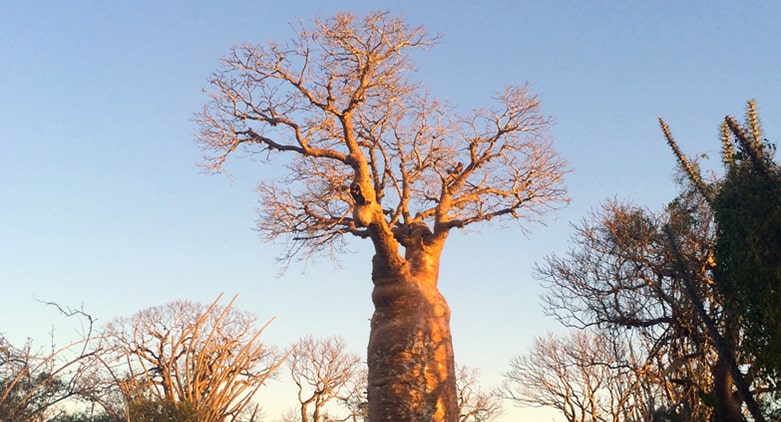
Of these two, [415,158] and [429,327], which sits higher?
[415,158]

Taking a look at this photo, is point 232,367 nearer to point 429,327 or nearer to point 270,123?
point 429,327

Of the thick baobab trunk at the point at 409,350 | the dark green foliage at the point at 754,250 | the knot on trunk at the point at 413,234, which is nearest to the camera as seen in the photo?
the thick baobab trunk at the point at 409,350

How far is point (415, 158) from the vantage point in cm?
1091

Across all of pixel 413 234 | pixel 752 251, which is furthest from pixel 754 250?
pixel 413 234

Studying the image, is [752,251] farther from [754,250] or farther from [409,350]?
[409,350]

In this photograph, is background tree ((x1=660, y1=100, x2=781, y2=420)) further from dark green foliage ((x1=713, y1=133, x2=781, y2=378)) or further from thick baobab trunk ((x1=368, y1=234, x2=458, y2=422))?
thick baobab trunk ((x1=368, y1=234, x2=458, y2=422))

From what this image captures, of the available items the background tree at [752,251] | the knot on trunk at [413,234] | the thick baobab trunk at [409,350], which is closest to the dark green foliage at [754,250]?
the background tree at [752,251]

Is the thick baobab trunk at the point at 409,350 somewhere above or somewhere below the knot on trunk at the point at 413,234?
below

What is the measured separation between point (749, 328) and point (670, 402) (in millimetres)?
2638

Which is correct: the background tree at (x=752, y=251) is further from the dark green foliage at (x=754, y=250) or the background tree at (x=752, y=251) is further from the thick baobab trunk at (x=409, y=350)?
the thick baobab trunk at (x=409, y=350)

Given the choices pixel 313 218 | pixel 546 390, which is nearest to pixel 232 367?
pixel 313 218

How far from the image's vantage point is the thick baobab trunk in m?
7.94

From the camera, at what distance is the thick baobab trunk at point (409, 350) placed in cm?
794

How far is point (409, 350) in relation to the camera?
26.8 ft
